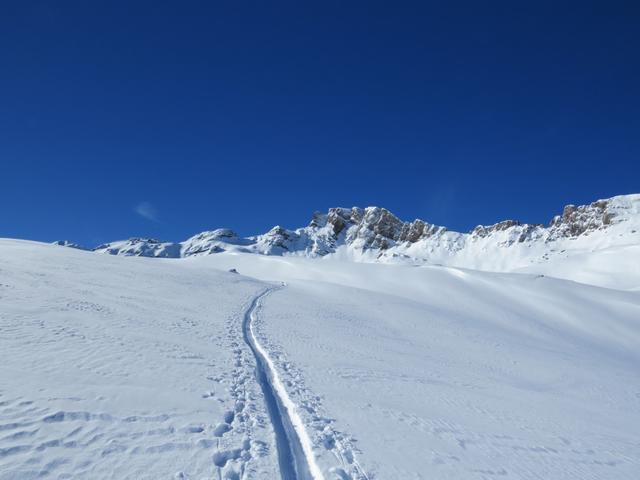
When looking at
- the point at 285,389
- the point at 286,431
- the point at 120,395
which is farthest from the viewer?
the point at 285,389

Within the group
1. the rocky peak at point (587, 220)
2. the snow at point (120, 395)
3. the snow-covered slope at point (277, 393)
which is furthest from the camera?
the rocky peak at point (587, 220)

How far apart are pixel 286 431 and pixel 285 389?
7.76ft

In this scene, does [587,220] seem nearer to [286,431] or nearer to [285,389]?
[285,389]

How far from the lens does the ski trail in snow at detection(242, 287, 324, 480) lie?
246 inches

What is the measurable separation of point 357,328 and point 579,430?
512 inches

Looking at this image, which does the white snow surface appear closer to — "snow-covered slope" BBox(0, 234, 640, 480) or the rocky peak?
"snow-covered slope" BBox(0, 234, 640, 480)

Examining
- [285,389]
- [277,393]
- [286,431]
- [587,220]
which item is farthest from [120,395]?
[587,220]

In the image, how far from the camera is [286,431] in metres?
7.52

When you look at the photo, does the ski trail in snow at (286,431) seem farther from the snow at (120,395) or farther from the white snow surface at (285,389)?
the snow at (120,395)

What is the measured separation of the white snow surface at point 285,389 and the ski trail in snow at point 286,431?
0.09 meters

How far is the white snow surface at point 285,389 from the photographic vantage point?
245 inches

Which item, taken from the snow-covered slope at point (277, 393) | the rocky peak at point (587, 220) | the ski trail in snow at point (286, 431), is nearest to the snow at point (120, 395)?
the snow-covered slope at point (277, 393)

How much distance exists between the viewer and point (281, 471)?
6.08 m

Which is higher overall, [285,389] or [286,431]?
[285,389]
